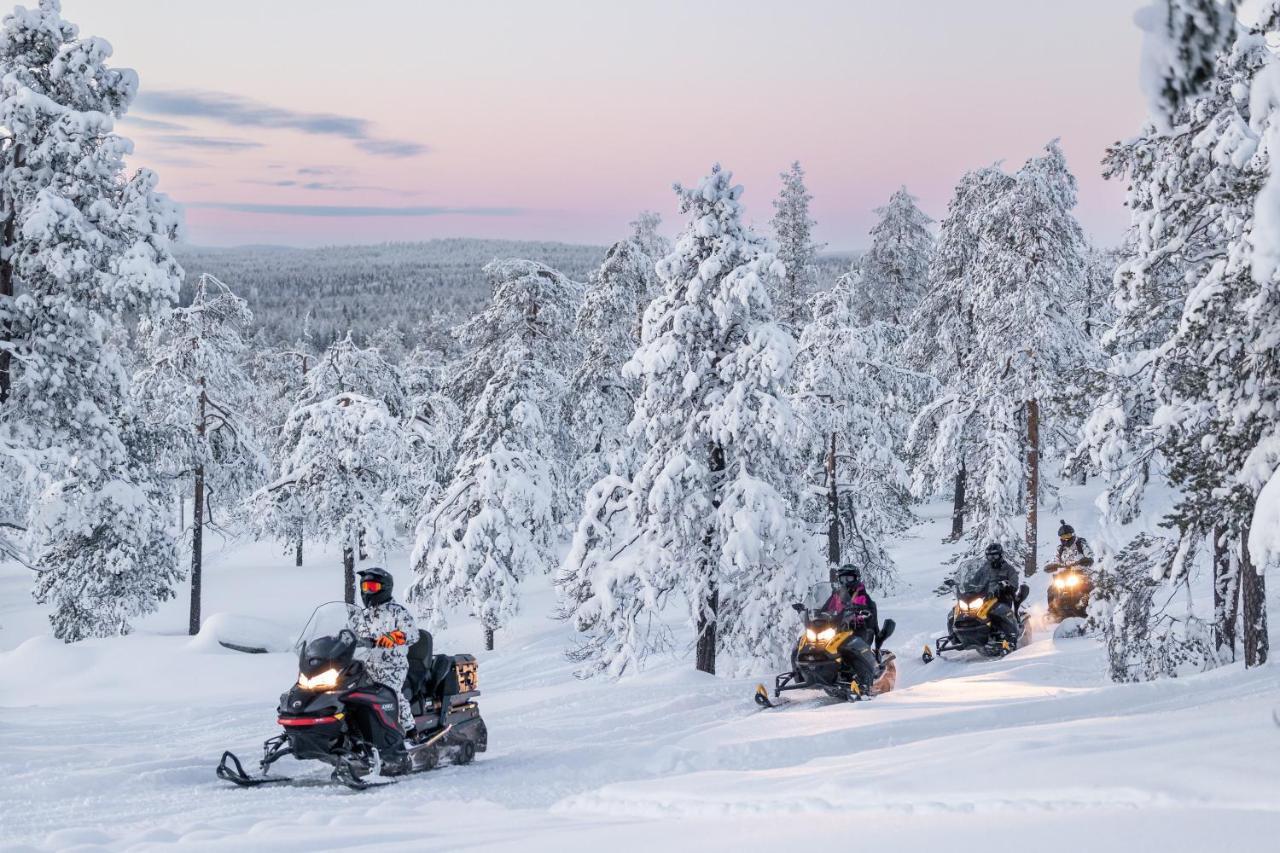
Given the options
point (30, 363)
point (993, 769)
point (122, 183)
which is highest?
point (122, 183)

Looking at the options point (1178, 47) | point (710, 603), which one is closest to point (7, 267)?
point (710, 603)

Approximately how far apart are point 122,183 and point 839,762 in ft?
42.0

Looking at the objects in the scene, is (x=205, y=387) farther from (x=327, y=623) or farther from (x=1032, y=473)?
(x=327, y=623)

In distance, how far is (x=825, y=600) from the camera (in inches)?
539

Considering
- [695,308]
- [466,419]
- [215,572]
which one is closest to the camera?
[695,308]

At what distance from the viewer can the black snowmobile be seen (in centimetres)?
1717

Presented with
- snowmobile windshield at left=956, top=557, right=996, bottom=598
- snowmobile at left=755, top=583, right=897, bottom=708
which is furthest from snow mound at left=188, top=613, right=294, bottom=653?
snowmobile windshield at left=956, top=557, right=996, bottom=598

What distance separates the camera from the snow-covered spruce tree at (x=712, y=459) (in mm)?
16750

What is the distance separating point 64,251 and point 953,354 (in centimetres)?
2830

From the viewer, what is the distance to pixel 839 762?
8.09 m

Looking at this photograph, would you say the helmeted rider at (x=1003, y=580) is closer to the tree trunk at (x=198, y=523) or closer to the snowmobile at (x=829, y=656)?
the snowmobile at (x=829, y=656)

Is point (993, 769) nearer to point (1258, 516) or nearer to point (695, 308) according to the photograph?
point (1258, 516)

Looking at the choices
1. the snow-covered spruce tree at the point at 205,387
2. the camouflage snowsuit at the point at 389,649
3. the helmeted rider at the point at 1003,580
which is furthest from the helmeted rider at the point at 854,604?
the snow-covered spruce tree at the point at 205,387

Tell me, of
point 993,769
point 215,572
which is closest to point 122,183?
point 993,769
